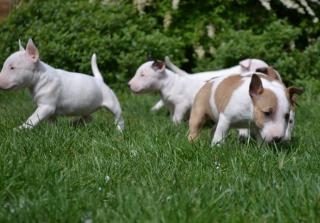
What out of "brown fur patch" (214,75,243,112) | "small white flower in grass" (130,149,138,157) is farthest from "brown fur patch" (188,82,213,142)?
"small white flower in grass" (130,149,138,157)

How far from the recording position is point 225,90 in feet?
16.4

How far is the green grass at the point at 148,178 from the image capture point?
2766 mm

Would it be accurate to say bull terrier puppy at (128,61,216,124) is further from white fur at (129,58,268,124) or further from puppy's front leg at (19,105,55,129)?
puppy's front leg at (19,105,55,129)

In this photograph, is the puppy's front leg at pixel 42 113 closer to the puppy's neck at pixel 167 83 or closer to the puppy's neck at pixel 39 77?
the puppy's neck at pixel 39 77

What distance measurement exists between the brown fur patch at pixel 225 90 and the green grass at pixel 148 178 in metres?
0.46

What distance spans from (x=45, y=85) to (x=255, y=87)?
6.65ft

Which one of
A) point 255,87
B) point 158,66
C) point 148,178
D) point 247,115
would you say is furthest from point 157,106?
point 148,178

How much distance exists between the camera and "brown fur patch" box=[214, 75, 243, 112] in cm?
491

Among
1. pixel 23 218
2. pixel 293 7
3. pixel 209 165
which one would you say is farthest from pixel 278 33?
pixel 23 218

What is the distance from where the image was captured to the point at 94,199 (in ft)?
9.84

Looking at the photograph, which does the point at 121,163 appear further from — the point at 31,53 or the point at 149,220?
the point at 31,53

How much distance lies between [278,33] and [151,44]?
6.08 ft

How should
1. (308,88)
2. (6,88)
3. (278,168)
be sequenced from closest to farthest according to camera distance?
(278,168) < (6,88) < (308,88)

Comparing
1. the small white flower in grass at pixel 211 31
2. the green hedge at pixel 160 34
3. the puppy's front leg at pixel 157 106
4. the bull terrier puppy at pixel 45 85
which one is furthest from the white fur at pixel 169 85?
the small white flower in grass at pixel 211 31
